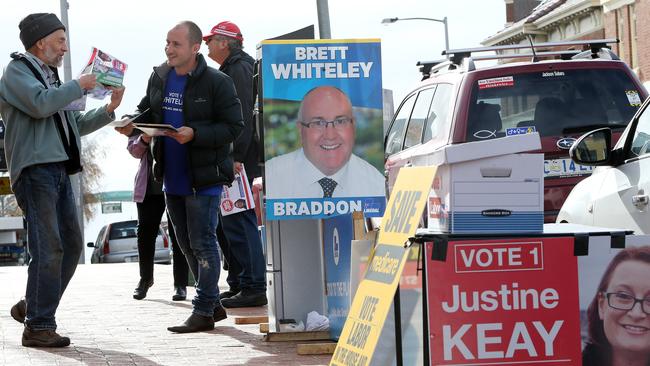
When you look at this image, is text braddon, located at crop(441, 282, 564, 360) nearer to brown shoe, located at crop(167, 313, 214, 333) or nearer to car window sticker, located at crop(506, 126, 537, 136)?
brown shoe, located at crop(167, 313, 214, 333)

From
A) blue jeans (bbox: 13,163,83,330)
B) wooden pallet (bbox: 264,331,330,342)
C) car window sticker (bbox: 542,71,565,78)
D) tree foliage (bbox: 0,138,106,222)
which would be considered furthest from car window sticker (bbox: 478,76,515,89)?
tree foliage (bbox: 0,138,106,222)

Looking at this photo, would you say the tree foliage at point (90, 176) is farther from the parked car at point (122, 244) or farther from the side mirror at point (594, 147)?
the side mirror at point (594, 147)

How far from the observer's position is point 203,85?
937 centimetres

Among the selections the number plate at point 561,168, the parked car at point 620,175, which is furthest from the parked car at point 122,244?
the parked car at point 620,175

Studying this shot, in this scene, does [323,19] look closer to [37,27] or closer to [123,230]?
[37,27]

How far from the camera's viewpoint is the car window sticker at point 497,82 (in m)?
10.1

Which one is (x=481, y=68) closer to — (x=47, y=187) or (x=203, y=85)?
(x=203, y=85)

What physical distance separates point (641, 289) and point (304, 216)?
3445mm

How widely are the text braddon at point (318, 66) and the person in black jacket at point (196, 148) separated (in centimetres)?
82

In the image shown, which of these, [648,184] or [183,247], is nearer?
[648,184]

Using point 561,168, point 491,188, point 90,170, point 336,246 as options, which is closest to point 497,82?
point 561,168

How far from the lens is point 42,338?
856cm

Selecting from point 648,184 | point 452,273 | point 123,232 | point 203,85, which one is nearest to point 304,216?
point 203,85

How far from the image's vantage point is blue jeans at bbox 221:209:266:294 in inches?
450
